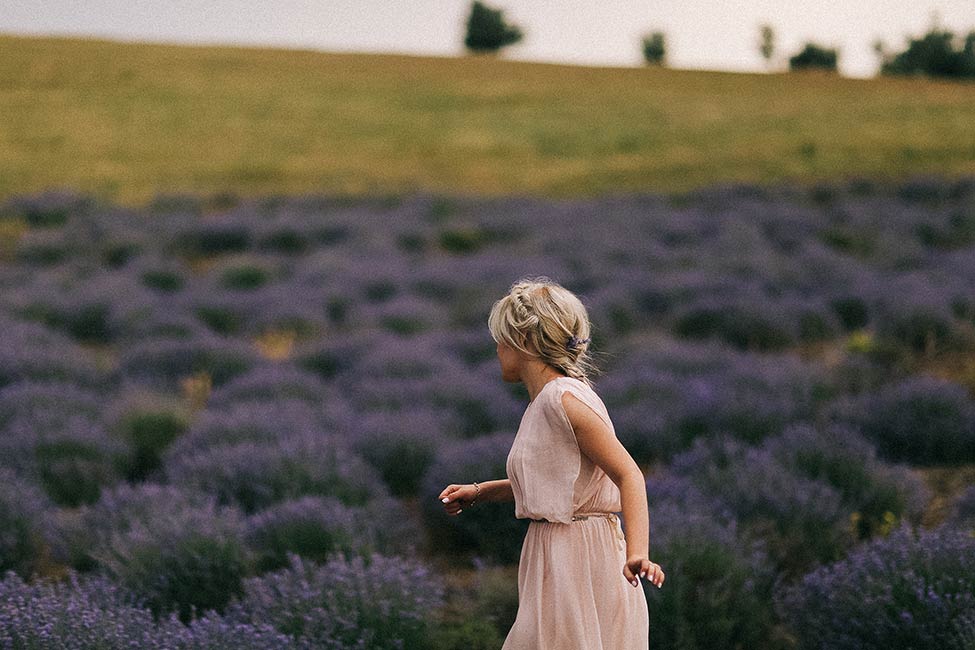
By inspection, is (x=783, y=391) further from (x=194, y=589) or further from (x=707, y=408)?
(x=194, y=589)

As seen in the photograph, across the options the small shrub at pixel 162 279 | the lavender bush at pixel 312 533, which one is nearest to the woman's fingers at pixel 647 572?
the lavender bush at pixel 312 533

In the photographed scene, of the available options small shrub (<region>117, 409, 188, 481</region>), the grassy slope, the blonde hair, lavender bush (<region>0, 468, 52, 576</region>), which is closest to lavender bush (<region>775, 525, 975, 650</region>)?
the blonde hair

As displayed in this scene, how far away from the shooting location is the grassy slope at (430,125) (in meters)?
21.1

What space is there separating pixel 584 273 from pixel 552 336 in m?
7.91

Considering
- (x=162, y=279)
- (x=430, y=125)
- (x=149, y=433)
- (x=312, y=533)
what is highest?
(x=430, y=125)

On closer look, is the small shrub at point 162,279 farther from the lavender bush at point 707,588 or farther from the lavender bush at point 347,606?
the lavender bush at point 707,588

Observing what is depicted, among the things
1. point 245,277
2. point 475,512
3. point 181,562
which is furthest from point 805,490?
point 245,277

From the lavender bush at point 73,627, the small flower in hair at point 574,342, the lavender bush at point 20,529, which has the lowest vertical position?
the lavender bush at point 20,529

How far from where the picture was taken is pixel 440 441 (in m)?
4.86

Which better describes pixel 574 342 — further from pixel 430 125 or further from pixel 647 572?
pixel 430 125

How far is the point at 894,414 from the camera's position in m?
4.88

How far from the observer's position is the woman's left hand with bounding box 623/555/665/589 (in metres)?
1.84

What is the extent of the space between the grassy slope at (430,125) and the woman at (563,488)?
17.1m

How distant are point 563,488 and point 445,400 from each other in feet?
12.0
